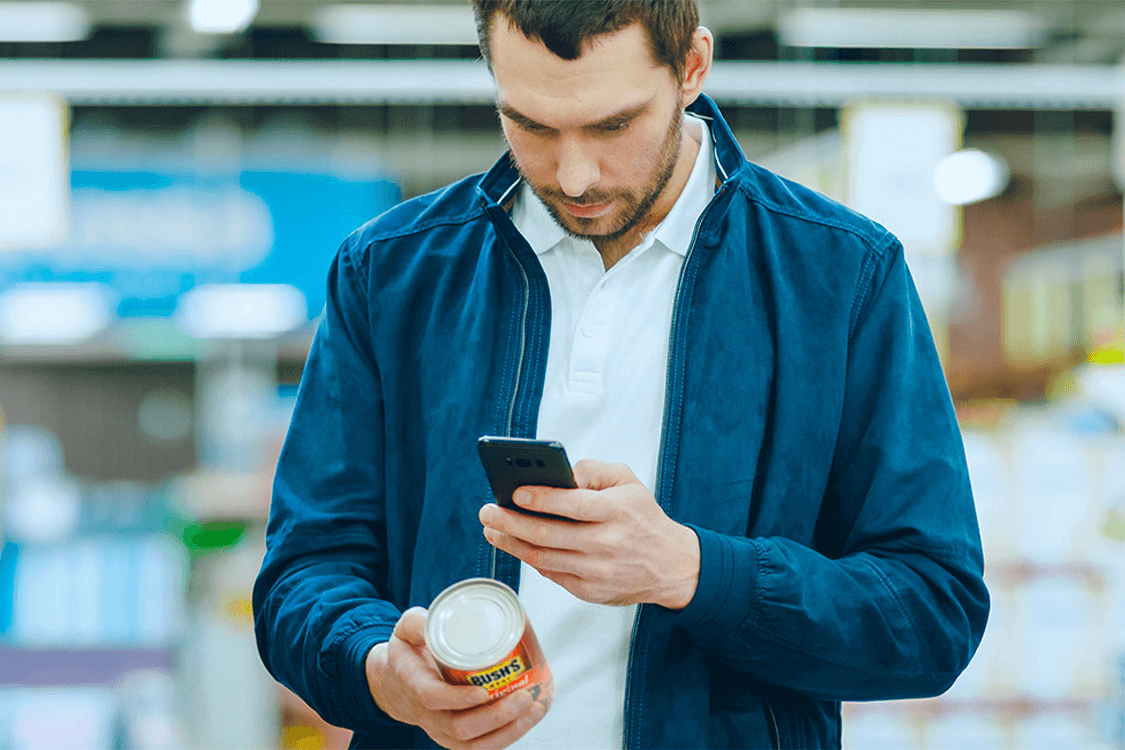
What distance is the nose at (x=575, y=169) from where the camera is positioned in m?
1.16

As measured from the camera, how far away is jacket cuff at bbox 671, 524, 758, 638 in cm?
99

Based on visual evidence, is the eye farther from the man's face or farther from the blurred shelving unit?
the blurred shelving unit

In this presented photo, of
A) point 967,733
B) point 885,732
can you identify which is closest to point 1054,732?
point 967,733

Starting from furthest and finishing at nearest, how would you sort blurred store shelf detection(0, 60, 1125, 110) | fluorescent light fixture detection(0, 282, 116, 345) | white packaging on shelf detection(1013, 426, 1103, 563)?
1. fluorescent light fixture detection(0, 282, 116, 345)
2. blurred store shelf detection(0, 60, 1125, 110)
3. white packaging on shelf detection(1013, 426, 1103, 563)

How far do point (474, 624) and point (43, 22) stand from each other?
398 centimetres

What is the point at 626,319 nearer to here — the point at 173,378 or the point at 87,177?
the point at 173,378

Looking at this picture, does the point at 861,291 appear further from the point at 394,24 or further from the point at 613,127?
the point at 394,24

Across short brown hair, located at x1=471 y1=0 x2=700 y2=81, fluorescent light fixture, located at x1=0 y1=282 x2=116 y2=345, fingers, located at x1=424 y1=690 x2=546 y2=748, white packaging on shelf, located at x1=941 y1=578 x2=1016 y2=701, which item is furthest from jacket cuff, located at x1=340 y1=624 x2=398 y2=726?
fluorescent light fixture, located at x1=0 y1=282 x2=116 y2=345

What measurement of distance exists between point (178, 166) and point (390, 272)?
3193 millimetres

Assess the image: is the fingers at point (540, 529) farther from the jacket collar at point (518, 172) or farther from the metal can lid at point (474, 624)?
the jacket collar at point (518, 172)

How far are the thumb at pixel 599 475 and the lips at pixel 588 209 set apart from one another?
1.18ft

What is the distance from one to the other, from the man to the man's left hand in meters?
0.02

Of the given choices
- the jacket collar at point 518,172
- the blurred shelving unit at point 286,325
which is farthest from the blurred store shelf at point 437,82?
the jacket collar at point 518,172

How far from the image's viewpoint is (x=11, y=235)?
3400 mm
